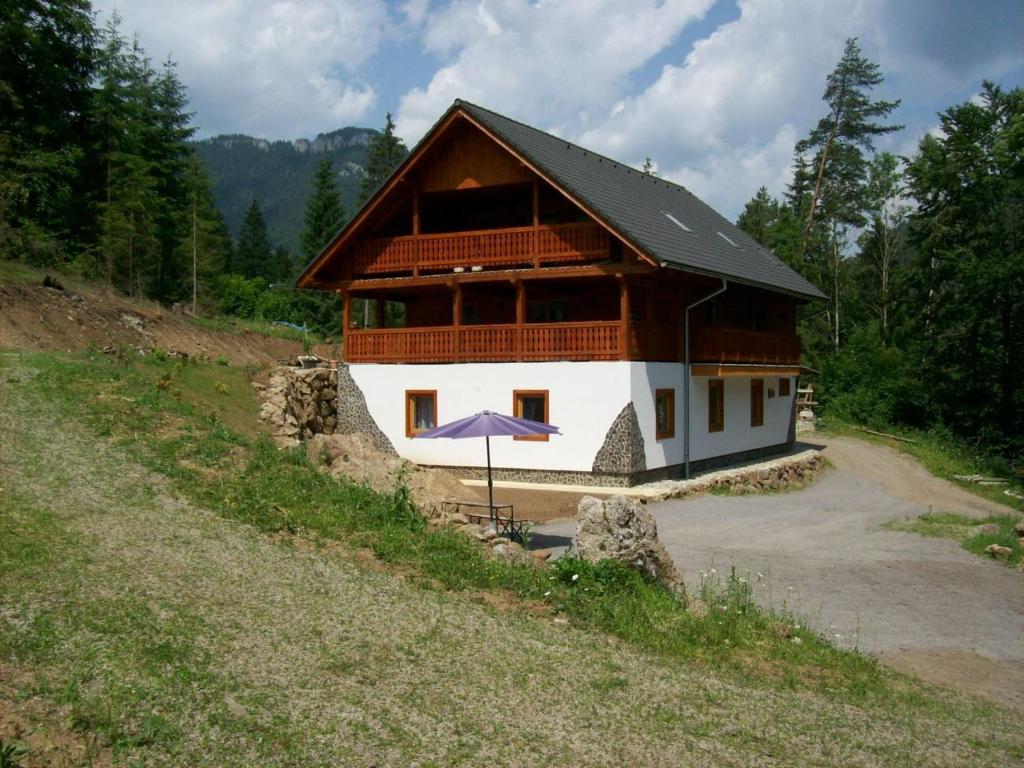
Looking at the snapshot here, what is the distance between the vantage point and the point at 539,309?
79.4 ft

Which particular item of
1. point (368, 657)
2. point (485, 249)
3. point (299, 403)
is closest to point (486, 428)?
point (368, 657)

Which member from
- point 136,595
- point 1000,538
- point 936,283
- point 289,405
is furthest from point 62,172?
point 936,283

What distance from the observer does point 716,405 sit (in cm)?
2442

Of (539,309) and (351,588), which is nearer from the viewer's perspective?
(351,588)

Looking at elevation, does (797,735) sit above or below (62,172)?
below

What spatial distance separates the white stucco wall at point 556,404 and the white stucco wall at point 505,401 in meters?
0.02

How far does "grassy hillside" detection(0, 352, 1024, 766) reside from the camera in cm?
548

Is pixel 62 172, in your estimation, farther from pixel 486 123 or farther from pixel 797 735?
pixel 797 735

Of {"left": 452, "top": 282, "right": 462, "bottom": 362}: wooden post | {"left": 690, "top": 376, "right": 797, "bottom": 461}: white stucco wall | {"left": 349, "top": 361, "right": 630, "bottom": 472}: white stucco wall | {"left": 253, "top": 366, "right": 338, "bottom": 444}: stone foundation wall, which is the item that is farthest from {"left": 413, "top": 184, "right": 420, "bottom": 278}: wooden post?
{"left": 690, "top": 376, "right": 797, "bottom": 461}: white stucco wall

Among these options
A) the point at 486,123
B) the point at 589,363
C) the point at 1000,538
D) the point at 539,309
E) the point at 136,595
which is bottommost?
the point at 1000,538

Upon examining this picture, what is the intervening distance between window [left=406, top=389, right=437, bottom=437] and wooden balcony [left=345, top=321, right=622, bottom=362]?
3.17ft

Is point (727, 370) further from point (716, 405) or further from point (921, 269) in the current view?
point (921, 269)

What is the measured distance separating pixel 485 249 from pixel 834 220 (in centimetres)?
3384

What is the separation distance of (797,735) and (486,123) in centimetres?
1801
